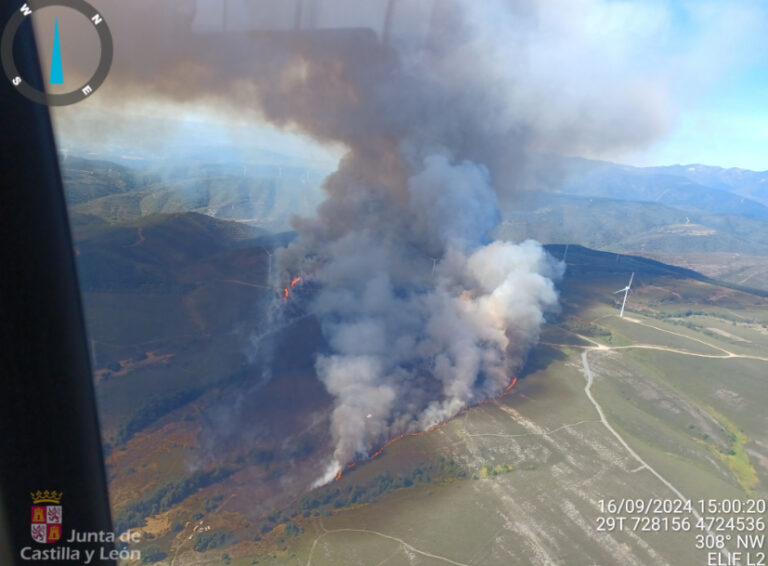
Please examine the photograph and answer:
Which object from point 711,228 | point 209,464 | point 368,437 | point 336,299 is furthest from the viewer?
point 711,228

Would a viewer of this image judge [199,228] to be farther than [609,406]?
Yes

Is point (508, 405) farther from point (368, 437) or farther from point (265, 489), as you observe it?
point (265, 489)

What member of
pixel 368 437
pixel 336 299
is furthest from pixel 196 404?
pixel 336 299

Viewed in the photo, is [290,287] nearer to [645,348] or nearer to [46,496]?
[645,348]

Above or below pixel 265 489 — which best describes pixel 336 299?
above

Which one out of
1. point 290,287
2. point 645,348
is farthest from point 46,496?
point 645,348

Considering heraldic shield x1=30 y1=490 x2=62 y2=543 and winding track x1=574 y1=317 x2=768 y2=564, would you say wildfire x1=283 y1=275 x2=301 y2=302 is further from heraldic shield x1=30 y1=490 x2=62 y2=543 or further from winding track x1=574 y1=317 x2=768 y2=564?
heraldic shield x1=30 y1=490 x2=62 y2=543

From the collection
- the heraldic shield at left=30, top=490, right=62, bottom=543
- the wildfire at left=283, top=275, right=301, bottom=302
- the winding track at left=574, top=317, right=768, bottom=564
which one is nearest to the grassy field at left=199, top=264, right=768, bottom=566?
the winding track at left=574, top=317, right=768, bottom=564
